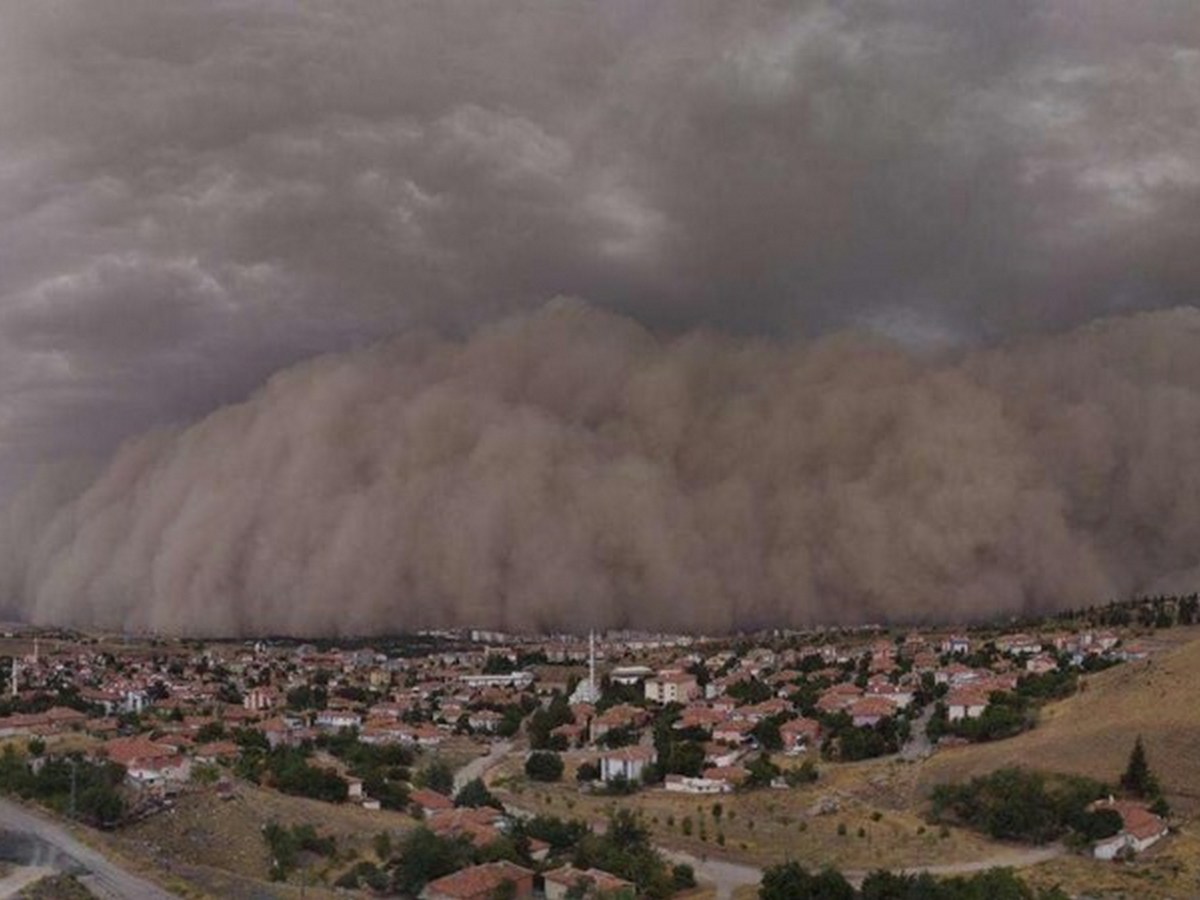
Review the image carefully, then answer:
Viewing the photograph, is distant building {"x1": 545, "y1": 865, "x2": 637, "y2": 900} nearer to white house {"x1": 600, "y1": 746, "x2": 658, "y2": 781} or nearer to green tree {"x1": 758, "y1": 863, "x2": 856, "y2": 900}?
green tree {"x1": 758, "y1": 863, "x2": 856, "y2": 900}

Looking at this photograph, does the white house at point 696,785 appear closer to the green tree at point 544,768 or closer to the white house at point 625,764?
the white house at point 625,764

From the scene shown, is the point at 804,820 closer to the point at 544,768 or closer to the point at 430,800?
the point at 430,800

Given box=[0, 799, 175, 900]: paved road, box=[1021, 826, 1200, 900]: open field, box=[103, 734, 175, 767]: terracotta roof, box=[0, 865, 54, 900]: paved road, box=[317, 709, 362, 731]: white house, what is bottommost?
box=[1021, 826, 1200, 900]: open field

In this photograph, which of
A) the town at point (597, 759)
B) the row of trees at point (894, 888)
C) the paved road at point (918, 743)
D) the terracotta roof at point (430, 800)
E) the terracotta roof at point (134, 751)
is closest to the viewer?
the row of trees at point (894, 888)

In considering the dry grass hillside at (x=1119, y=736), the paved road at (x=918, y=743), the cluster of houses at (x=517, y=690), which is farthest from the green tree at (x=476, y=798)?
the paved road at (x=918, y=743)

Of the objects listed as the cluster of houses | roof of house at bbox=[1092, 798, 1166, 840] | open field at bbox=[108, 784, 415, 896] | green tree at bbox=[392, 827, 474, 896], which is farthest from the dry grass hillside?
open field at bbox=[108, 784, 415, 896]

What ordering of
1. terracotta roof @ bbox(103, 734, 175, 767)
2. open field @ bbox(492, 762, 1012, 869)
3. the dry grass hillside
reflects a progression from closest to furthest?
open field @ bbox(492, 762, 1012, 869) < the dry grass hillside < terracotta roof @ bbox(103, 734, 175, 767)

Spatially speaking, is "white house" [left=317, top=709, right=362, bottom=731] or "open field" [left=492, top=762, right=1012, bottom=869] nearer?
"open field" [left=492, top=762, right=1012, bottom=869]
